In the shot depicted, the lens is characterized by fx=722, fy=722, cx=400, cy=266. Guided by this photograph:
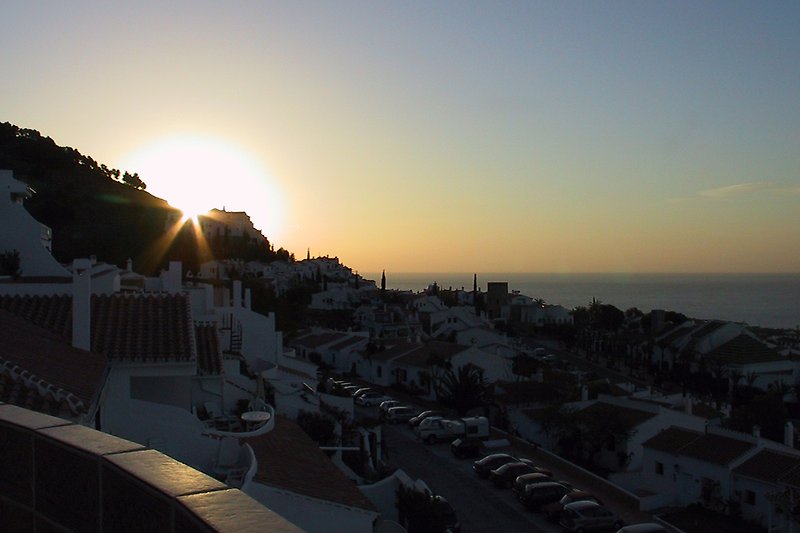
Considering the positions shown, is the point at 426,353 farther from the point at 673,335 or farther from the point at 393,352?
the point at 673,335

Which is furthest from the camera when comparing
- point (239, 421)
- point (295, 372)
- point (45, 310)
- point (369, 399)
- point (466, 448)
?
point (369, 399)

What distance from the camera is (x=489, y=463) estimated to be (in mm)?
25594

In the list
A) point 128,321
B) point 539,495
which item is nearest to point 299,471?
point 128,321

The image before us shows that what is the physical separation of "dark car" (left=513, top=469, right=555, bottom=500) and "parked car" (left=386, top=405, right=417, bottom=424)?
1142 cm

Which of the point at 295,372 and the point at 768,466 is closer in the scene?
the point at 768,466

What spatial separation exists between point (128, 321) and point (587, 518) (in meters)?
14.2

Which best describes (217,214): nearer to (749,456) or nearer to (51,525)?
(749,456)

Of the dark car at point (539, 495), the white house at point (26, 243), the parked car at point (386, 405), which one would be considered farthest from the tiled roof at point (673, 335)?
Result: the white house at point (26, 243)

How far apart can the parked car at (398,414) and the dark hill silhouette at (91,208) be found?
825 inches

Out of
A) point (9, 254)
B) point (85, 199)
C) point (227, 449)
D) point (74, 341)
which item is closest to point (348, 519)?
point (227, 449)

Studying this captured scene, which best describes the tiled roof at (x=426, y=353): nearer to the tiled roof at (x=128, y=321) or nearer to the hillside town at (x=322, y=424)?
the hillside town at (x=322, y=424)

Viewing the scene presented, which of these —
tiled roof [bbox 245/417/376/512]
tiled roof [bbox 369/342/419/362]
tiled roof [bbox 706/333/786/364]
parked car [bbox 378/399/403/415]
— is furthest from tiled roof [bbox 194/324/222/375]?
tiled roof [bbox 706/333/786/364]

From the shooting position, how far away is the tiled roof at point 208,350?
547 inches

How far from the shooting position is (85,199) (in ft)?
224
